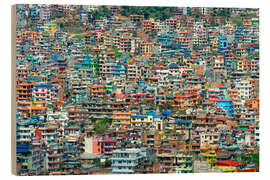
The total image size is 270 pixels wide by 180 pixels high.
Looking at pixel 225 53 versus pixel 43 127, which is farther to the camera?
pixel 225 53

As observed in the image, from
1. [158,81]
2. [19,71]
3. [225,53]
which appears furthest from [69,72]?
[225,53]

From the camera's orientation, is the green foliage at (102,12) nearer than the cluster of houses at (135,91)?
No

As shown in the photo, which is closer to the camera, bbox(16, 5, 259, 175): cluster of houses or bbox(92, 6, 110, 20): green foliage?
bbox(16, 5, 259, 175): cluster of houses

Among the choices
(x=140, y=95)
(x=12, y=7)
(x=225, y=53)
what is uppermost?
(x=12, y=7)

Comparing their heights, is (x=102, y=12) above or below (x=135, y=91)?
above

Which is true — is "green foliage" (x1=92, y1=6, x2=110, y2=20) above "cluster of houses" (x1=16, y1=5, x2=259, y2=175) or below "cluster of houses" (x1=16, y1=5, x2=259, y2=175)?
above

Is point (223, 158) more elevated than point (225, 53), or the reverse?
point (225, 53)

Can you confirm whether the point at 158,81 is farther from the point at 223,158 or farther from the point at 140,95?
the point at 223,158

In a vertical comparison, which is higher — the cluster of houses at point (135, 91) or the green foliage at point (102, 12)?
the green foliage at point (102, 12)
